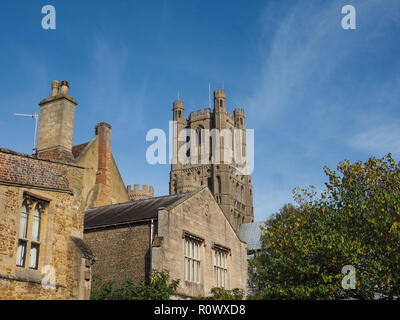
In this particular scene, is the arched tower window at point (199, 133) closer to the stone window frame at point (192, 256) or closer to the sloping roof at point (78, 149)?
the sloping roof at point (78, 149)

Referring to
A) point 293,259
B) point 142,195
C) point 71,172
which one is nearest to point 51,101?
point 71,172

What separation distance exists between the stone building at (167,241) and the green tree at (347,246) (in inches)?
196

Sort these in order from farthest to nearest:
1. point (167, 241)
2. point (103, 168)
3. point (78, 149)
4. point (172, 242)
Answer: point (78, 149), point (103, 168), point (172, 242), point (167, 241)

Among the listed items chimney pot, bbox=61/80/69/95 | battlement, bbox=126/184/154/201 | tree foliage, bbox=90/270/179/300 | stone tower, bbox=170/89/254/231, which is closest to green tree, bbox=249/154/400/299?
tree foliage, bbox=90/270/179/300

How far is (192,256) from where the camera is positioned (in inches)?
948

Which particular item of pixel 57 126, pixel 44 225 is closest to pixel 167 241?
pixel 57 126

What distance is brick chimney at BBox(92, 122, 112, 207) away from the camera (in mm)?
29266

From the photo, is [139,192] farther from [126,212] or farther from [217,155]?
[126,212]

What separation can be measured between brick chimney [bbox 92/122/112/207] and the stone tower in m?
65.6

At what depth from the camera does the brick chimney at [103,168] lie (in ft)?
96.0

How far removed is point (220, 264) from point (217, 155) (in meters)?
77.5

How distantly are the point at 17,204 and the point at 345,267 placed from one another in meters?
11.2

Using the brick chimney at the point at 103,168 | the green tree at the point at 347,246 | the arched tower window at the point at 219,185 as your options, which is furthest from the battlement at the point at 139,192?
the green tree at the point at 347,246

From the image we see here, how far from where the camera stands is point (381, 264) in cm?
1594
